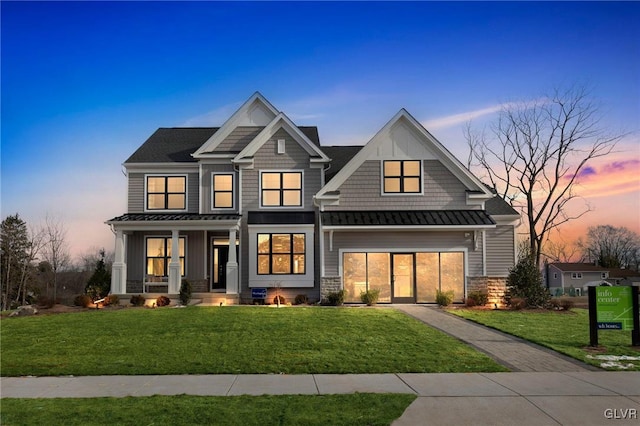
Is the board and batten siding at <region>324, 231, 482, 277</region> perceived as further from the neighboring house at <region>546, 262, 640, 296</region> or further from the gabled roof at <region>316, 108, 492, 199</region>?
the neighboring house at <region>546, 262, 640, 296</region>

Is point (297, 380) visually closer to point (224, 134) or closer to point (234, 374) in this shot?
point (234, 374)

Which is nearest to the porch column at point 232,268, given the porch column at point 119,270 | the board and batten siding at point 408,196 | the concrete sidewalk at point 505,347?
the board and batten siding at point 408,196

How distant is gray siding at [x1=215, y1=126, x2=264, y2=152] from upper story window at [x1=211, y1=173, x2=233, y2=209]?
1344 mm

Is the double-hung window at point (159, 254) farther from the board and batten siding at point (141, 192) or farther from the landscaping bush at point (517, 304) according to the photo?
the landscaping bush at point (517, 304)

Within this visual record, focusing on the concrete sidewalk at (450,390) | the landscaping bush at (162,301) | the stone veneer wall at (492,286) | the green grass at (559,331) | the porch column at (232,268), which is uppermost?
the porch column at (232,268)

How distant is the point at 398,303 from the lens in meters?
23.4

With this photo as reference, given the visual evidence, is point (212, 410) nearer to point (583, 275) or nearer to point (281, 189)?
point (281, 189)

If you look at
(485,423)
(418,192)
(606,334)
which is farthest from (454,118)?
(485,423)

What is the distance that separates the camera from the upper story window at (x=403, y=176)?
24391 mm

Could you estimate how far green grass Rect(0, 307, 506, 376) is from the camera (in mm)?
10570

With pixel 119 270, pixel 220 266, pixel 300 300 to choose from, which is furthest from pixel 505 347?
pixel 119 270

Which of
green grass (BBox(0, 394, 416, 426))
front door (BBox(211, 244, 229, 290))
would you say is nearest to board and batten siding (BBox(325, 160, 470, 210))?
front door (BBox(211, 244, 229, 290))

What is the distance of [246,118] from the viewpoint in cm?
2606

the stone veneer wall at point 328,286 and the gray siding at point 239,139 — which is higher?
the gray siding at point 239,139
